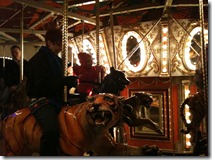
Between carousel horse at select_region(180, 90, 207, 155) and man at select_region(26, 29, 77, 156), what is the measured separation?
39 cm

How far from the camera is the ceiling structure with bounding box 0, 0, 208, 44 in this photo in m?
1.03

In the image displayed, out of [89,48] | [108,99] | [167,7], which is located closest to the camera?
[108,99]

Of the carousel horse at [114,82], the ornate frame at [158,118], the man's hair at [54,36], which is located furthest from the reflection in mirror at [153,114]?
the man's hair at [54,36]

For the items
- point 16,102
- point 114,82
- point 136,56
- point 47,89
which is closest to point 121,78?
point 114,82

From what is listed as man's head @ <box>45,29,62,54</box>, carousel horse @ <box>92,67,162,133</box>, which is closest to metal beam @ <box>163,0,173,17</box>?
carousel horse @ <box>92,67,162,133</box>

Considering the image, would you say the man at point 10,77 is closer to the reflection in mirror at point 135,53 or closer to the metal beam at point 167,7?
the reflection in mirror at point 135,53

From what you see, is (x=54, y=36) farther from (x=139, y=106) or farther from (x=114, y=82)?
(x=139, y=106)

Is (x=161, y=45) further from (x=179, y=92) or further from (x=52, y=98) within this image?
(x=52, y=98)

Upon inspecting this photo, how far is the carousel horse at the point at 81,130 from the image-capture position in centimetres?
77

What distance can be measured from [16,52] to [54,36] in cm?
19

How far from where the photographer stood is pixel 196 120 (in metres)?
0.86

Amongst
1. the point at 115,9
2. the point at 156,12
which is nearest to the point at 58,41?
the point at 115,9

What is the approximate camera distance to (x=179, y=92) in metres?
0.91

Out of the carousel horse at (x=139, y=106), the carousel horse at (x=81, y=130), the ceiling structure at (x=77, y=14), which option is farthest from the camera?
the ceiling structure at (x=77, y=14)
